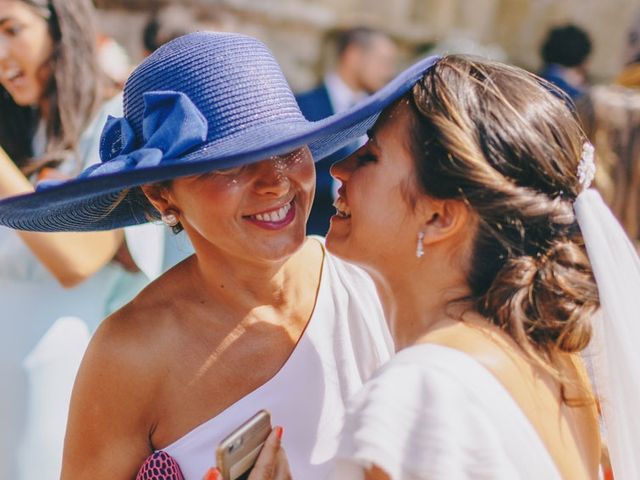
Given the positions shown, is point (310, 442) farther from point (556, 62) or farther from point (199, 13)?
point (556, 62)

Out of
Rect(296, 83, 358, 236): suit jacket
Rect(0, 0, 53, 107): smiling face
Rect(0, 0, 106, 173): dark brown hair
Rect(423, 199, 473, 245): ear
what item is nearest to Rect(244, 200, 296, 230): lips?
Rect(423, 199, 473, 245): ear

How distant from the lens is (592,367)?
6.05 ft

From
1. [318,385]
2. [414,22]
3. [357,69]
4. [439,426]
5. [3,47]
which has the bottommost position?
[414,22]

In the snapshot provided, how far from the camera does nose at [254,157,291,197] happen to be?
5.79 feet

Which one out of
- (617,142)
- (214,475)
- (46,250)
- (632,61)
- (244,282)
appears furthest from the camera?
(632,61)

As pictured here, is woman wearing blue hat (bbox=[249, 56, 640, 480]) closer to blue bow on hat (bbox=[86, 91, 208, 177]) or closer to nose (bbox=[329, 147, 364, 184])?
nose (bbox=[329, 147, 364, 184])

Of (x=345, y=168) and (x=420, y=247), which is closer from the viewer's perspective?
(x=420, y=247)

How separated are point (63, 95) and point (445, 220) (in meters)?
1.70

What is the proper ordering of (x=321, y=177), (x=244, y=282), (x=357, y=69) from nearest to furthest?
(x=244, y=282) → (x=321, y=177) → (x=357, y=69)

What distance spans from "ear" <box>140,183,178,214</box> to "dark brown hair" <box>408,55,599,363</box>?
60cm

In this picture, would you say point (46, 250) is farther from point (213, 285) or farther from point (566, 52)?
point (566, 52)

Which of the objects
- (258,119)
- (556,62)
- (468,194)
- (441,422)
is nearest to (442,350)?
(441,422)

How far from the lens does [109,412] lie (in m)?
1.82

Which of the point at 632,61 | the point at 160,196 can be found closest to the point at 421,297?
the point at 160,196
